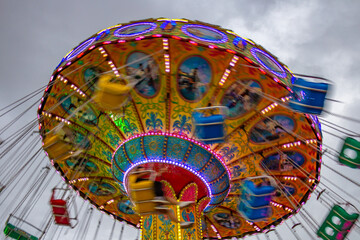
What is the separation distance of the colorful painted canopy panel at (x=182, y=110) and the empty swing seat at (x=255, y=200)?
22.2 inches

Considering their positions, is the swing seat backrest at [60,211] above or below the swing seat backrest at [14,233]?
above

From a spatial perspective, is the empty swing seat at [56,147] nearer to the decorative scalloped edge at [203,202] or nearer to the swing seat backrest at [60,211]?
the swing seat backrest at [60,211]

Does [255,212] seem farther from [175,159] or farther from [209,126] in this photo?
[175,159]

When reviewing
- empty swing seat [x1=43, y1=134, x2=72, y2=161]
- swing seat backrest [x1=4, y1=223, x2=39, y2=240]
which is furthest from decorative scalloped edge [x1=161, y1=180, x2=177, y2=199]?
swing seat backrest [x1=4, y1=223, x2=39, y2=240]

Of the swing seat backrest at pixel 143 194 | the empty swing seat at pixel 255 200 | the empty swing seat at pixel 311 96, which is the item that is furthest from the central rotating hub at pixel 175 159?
the empty swing seat at pixel 311 96

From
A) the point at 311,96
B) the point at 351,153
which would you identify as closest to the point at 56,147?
the point at 311,96

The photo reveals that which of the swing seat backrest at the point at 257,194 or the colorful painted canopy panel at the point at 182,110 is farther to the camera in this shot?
the colorful painted canopy panel at the point at 182,110

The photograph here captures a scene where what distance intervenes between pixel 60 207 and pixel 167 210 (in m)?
2.70

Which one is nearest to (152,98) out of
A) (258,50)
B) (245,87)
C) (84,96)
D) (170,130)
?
(170,130)

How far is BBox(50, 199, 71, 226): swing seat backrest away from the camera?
7.11 meters

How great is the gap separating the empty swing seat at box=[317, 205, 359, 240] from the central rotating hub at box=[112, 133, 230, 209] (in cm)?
284

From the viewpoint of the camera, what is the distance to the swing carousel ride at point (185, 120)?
22.1 ft

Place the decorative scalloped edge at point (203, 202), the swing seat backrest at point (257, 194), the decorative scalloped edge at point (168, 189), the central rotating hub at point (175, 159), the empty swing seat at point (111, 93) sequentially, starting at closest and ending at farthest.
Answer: the empty swing seat at point (111, 93) < the swing seat backrest at point (257, 194) < the central rotating hub at point (175, 159) < the decorative scalloped edge at point (168, 189) < the decorative scalloped edge at point (203, 202)

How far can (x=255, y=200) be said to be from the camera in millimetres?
6473
